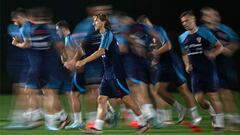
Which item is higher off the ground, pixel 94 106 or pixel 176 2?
pixel 176 2

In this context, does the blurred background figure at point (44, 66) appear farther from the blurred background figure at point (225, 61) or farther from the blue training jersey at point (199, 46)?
the blurred background figure at point (225, 61)

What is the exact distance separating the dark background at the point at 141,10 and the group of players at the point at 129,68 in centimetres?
803

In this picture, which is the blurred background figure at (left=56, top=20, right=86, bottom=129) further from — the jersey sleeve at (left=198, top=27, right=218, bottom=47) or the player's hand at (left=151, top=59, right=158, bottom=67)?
the jersey sleeve at (left=198, top=27, right=218, bottom=47)

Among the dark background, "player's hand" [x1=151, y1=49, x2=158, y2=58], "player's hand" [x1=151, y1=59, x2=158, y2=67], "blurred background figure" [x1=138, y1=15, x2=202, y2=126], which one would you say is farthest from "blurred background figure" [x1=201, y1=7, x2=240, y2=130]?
the dark background

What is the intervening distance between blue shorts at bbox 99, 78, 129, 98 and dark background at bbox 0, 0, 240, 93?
Result: 10.1 meters

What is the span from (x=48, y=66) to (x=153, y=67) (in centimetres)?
203

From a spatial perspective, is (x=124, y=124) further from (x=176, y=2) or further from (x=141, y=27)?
(x=176, y=2)

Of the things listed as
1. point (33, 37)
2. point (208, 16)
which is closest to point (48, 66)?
point (33, 37)

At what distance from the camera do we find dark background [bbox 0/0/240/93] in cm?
2230

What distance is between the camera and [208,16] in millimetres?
12875

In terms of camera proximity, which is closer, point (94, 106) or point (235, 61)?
point (94, 106)

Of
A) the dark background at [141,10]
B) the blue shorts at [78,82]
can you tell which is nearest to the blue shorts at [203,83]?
the blue shorts at [78,82]

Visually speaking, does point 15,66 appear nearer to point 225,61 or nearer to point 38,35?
point 38,35

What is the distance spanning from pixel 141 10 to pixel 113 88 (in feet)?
37.4
